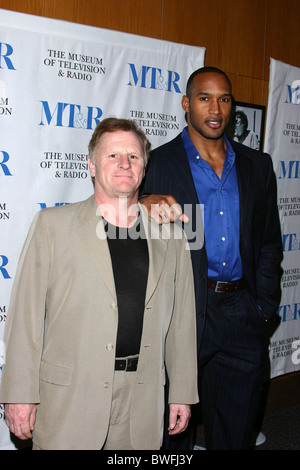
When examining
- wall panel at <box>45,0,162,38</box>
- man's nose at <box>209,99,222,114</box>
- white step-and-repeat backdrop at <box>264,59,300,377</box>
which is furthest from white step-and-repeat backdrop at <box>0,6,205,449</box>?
white step-and-repeat backdrop at <box>264,59,300,377</box>

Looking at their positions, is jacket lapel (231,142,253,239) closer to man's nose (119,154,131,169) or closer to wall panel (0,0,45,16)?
man's nose (119,154,131,169)

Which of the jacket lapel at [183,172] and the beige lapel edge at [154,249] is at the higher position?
the jacket lapel at [183,172]

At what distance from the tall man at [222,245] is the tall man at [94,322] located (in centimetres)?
54

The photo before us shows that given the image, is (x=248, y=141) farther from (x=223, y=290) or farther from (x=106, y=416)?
(x=106, y=416)

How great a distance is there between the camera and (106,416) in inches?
67.1

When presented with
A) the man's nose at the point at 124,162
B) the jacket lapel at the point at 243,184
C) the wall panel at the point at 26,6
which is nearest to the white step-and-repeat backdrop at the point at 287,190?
the jacket lapel at the point at 243,184

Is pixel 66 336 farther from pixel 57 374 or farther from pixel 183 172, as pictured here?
pixel 183 172

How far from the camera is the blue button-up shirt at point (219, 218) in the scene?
2359 millimetres

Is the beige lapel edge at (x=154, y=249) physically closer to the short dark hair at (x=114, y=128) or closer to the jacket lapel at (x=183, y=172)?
the short dark hair at (x=114, y=128)

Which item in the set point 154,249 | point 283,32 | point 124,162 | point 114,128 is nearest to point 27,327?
point 154,249

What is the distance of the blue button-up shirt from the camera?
7.74ft

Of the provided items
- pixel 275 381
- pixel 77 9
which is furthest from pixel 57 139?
pixel 275 381

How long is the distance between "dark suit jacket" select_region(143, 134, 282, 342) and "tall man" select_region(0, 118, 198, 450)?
511 millimetres

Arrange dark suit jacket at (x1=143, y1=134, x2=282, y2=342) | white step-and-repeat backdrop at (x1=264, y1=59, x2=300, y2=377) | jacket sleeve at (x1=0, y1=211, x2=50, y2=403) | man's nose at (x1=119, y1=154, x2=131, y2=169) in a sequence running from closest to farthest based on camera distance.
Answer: jacket sleeve at (x1=0, y1=211, x2=50, y2=403), man's nose at (x1=119, y1=154, x2=131, y2=169), dark suit jacket at (x1=143, y1=134, x2=282, y2=342), white step-and-repeat backdrop at (x1=264, y1=59, x2=300, y2=377)
